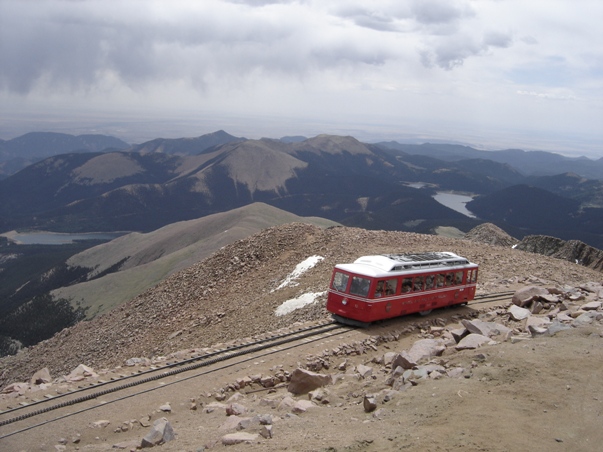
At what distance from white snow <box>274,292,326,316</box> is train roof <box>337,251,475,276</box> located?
5145 mm

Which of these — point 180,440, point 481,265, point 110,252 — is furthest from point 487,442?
point 110,252

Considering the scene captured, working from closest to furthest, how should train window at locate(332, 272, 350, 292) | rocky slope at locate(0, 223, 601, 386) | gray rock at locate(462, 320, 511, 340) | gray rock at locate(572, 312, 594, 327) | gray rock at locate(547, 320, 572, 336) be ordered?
1. gray rock at locate(547, 320, 572, 336)
2. gray rock at locate(572, 312, 594, 327)
3. gray rock at locate(462, 320, 511, 340)
4. train window at locate(332, 272, 350, 292)
5. rocky slope at locate(0, 223, 601, 386)

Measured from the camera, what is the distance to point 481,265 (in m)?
32.7

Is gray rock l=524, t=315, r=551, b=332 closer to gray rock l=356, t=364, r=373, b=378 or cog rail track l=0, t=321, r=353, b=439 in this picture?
gray rock l=356, t=364, r=373, b=378

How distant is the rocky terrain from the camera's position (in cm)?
1102

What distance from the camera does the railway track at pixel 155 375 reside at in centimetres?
1492

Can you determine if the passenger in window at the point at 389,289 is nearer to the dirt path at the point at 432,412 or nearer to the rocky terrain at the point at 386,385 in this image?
the rocky terrain at the point at 386,385

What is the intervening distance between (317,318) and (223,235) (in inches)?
3501

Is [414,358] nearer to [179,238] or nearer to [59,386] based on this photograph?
[59,386]

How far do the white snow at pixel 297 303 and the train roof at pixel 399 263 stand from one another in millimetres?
5145

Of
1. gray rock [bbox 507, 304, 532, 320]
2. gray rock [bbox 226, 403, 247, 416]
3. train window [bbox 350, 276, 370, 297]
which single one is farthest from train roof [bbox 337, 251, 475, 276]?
gray rock [bbox 226, 403, 247, 416]

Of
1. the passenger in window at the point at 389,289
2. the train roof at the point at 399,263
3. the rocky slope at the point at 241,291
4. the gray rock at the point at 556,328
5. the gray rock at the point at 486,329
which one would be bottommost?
the rocky slope at the point at 241,291

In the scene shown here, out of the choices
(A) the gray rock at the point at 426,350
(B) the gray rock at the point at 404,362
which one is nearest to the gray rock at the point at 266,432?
(B) the gray rock at the point at 404,362

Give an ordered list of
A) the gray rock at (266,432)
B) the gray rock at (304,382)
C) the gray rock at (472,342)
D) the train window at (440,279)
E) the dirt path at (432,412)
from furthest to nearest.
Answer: the train window at (440,279) < the gray rock at (472,342) < the gray rock at (304,382) < the gray rock at (266,432) < the dirt path at (432,412)
